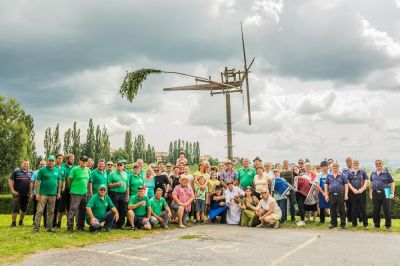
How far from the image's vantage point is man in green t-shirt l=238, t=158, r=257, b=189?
1324 centimetres

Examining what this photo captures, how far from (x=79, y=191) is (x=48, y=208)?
96cm

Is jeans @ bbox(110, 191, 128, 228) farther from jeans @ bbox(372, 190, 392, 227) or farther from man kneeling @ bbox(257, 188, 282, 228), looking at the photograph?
jeans @ bbox(372, 190, 392, 227)

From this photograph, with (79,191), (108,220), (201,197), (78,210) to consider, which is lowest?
(108,220)

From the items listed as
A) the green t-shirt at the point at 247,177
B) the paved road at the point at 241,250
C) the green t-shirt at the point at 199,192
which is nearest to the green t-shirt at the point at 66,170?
the paved road at the point at 241,250

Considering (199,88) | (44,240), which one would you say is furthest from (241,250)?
(199,88)

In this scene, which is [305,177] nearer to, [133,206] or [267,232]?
[267,232]

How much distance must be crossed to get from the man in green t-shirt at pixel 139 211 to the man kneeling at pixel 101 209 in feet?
2.39

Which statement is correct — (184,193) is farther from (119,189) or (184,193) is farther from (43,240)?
(43,240)

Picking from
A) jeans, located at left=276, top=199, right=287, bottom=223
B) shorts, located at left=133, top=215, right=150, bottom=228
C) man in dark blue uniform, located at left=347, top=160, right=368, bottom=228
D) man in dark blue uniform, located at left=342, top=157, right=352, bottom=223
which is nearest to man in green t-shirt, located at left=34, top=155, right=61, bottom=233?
shorts, located at left=133, top=215, right=150, bottom=228

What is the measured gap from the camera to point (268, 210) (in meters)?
12.2

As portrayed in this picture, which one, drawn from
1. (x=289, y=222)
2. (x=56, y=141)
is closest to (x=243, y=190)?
(x=289, y=222)

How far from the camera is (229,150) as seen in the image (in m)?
16.4

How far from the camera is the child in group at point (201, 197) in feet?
42.3

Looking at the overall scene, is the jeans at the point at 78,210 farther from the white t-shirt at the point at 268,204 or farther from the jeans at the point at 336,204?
the jeans at the point at 336,204
